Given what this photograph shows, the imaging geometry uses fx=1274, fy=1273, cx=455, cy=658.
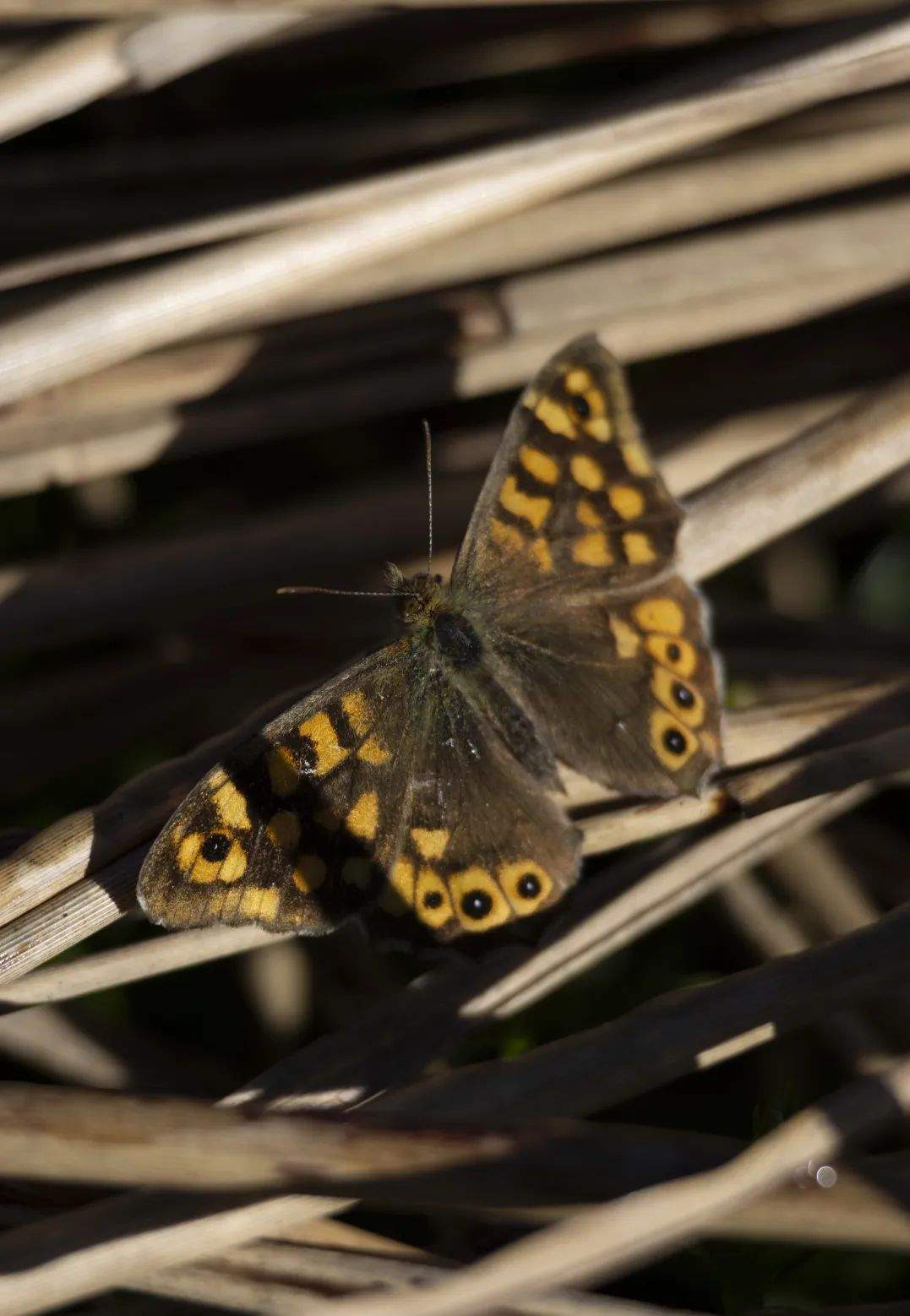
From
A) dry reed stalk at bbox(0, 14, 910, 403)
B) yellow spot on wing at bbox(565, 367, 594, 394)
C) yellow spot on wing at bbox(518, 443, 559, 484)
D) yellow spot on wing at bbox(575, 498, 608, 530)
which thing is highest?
dry reed stalk at bbox(0, 14, 910, 403)

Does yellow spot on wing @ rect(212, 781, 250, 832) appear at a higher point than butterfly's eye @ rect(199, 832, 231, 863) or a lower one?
higher

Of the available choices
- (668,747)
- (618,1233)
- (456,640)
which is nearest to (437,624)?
(456,640)

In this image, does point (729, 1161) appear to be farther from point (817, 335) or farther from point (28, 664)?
point (817, 335)

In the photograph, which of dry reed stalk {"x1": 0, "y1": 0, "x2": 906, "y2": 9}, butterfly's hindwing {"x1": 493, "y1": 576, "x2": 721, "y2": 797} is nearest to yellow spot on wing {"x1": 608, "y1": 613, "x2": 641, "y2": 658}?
butterfly's hindwing {"x1": 493, "y1": 576, "x2": 721, "y2": 797}

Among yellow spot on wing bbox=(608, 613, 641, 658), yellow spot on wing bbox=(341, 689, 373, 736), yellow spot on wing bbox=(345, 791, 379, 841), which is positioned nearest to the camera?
yellow spot on wing bbox=(345, 791, 379, 841)

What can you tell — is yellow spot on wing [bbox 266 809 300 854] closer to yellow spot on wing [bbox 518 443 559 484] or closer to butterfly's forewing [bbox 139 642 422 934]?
butterfly's forewing [bbox 139 642 422 934]

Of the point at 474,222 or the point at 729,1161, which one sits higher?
the point at 474,222

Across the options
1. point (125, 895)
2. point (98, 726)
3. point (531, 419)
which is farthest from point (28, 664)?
point (531, 419)
